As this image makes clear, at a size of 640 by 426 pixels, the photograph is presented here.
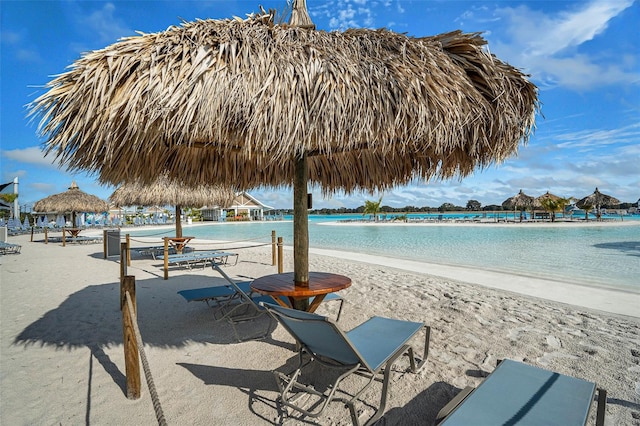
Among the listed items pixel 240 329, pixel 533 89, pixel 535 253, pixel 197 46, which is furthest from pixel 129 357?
pixel 535 253

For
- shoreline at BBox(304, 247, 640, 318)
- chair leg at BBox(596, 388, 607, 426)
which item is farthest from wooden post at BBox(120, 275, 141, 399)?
shoreline at BBox(304, 247, 640, 318)

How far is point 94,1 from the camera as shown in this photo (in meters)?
6.43

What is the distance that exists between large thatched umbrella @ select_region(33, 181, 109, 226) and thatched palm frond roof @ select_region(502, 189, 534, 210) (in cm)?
3591

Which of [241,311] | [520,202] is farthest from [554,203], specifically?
[241,311]

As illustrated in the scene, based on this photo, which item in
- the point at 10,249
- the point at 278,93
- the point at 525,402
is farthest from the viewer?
the point at 10,249

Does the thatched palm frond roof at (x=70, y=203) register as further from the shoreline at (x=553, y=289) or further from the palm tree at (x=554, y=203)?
the palm tree at (x=554, y=203)

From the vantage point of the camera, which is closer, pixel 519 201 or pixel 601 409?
pixel 601 409

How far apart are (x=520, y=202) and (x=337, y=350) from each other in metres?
38.0

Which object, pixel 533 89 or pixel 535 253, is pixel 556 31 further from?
pixel 535 253

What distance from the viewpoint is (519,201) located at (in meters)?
34.0

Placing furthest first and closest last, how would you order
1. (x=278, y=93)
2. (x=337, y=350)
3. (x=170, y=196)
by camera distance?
(x=170, y=196), (x=278, y=93), (x=337, y=350)

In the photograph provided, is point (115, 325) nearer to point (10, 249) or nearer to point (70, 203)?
point (10, 249)

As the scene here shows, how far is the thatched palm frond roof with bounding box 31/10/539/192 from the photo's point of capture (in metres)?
2.34

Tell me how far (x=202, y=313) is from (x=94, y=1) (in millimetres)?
6587
